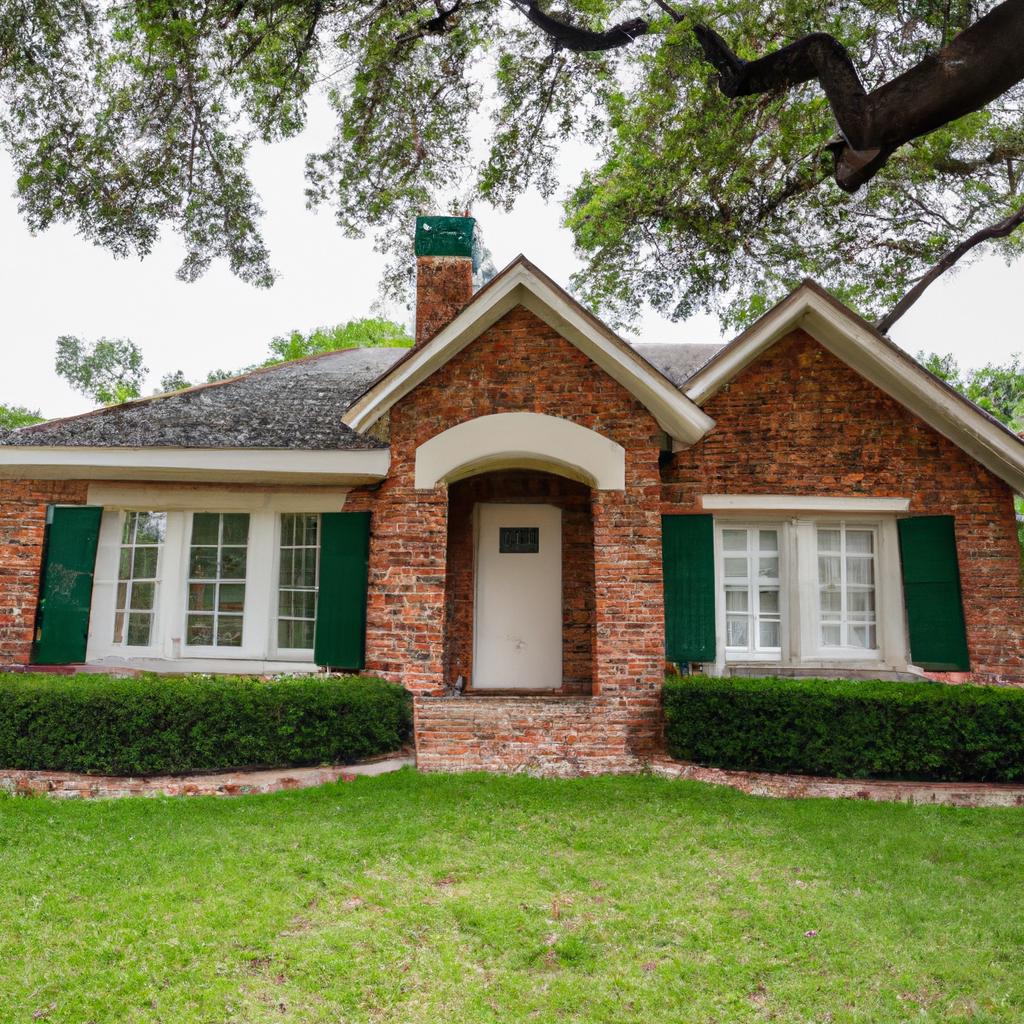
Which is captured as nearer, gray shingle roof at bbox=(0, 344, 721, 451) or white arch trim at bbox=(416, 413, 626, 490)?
white arch trim at bbox=(416, 413, 626, 490)

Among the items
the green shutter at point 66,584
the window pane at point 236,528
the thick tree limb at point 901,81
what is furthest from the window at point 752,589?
the green shutter at point 66,584

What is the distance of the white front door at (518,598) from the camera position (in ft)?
34.4

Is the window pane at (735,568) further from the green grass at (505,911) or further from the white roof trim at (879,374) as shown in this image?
the green grass at (505,911)

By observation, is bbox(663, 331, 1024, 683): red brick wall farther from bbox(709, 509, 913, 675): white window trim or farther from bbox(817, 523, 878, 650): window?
bbox(817, 523, 878, 650): window

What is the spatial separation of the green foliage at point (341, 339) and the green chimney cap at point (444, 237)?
21705mm

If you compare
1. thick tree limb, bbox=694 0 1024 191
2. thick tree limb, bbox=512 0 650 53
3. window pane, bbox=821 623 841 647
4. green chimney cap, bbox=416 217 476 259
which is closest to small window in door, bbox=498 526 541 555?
window pane, bbox=821 623 841 647

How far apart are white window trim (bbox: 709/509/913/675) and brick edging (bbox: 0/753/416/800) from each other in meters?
4.80

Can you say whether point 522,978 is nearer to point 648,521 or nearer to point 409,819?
point 409,819

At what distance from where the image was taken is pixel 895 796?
24.1ft

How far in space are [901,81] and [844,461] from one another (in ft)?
12.9

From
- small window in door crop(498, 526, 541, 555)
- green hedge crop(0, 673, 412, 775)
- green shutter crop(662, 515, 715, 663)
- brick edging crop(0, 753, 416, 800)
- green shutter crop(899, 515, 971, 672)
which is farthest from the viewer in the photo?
small window in door crop(498, 526, 541, 555)

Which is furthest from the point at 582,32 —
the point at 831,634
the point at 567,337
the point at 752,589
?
the point at 831,634

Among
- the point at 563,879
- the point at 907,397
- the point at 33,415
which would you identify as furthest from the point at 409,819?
the point at 33,415

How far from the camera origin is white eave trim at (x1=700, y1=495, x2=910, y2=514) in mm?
9375
